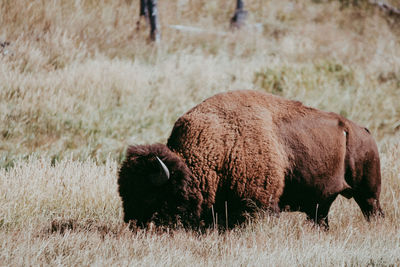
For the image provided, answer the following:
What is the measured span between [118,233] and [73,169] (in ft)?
6.72

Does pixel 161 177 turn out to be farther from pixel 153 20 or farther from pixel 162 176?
pixel 153 20

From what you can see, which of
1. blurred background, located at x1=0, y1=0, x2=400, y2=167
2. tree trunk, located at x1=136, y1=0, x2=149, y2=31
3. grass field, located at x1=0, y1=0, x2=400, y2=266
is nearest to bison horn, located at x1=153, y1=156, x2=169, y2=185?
grass field, located at x1=0, y1=0, x2=400, y2=266

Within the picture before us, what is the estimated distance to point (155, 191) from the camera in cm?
450

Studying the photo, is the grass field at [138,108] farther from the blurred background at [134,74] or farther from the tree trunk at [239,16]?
the tree trunk at [239,16]

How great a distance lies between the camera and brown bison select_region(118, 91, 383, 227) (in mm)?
4531

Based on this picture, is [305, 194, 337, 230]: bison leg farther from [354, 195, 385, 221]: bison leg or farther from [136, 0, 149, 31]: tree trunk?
[136, 0, 149, 31]: tree trunk

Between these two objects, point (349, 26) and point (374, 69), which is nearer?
point (374, 69)

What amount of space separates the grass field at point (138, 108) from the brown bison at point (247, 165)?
21cm

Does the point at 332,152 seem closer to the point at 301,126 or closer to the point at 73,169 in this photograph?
the point at 301,126

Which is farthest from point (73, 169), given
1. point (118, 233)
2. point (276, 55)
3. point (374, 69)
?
point (374, 69)

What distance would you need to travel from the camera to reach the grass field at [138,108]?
4.32 meters

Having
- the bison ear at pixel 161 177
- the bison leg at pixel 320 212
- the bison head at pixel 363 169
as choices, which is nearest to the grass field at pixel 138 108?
the bison leg at pixel 320 212

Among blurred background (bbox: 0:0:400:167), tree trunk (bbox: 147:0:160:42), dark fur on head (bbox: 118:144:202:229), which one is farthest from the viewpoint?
tree trunk (bbox: 147:0:160:42)

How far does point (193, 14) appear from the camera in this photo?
19234 mm
